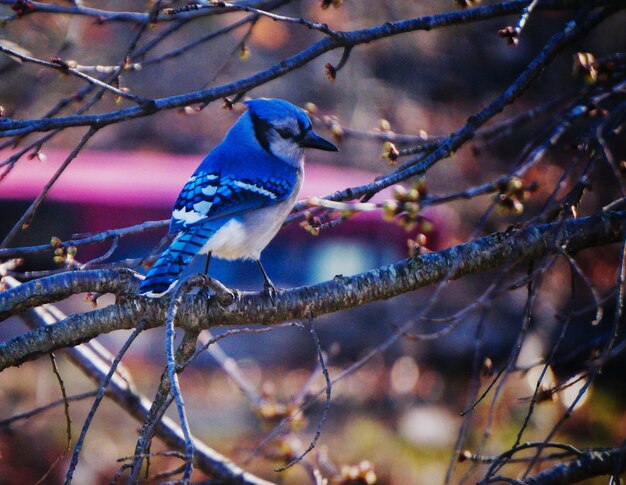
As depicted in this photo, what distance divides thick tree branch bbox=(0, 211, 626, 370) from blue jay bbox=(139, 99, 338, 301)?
0.19 meters

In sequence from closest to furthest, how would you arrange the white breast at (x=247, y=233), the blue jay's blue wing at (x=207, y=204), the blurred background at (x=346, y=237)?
the blue jay's blue wing at (x=207, y=204), the white breast at (x=247, y=233), the blurred background at (x=346, y=237)

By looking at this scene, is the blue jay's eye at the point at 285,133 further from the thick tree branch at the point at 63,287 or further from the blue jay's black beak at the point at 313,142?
the thick tree branch at the point at 63,287

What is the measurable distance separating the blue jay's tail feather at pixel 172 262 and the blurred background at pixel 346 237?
67.4 inches

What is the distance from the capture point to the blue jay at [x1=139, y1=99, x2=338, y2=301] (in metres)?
2.53

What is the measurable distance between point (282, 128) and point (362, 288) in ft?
→ 4.39

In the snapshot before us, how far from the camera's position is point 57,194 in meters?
6.94

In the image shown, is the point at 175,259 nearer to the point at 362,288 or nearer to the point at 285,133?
the point at 362,288

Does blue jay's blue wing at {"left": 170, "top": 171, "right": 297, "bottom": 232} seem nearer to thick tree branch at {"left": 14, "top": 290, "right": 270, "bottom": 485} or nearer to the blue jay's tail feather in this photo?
the blue jay's tail feather

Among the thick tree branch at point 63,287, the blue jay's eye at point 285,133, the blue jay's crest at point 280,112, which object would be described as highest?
the blue jay's crest at point 280,112

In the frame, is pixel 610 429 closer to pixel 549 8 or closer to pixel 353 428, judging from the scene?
pixel 353 428

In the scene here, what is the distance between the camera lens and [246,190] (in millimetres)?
2871

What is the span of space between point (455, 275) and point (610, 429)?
376 cm

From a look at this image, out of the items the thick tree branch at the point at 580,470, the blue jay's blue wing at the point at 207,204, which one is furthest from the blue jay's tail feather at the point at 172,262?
the thick tree branch at the point at 580,470

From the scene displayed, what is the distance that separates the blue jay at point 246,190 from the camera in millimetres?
2531
